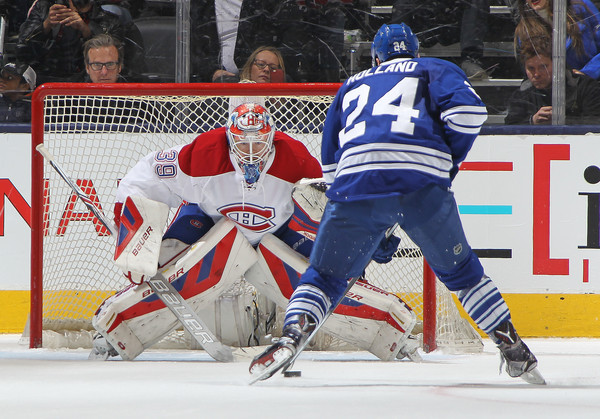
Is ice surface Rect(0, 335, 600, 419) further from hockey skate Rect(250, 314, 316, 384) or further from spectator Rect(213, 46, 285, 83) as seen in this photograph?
spectator Rect(213, 46, 285, 83)

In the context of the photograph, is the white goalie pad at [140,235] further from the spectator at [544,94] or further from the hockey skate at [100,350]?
the spectator at [544,94]

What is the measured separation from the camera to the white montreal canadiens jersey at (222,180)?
9.57 feet

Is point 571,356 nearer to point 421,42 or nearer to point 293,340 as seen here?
point 293,340

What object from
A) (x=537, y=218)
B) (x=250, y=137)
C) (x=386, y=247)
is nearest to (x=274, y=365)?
(x=386, y=247)

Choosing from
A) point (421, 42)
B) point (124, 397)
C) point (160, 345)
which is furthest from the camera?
point (421, 42)

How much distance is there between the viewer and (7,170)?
360cm

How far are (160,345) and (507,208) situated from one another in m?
1.57

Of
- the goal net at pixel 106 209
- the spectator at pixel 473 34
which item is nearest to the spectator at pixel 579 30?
the spectator at pixel 473 34

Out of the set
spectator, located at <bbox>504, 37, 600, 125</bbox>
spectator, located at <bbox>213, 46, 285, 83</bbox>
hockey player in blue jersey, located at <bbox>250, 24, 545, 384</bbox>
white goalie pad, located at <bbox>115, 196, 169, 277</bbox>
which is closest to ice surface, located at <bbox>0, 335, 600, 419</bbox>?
hockey player in blue jersey, located at <bbox>250, 24, 545, 384</bbox>

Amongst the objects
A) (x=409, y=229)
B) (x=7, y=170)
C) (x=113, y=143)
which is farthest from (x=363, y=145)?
(x=7, y=170)

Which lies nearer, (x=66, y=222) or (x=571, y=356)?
(x=571, y=356)

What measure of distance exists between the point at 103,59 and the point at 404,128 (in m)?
2.03

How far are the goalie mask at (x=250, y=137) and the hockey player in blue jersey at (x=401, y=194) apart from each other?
552 mm

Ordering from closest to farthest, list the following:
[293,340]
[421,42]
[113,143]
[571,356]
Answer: [293,340] → [571,356] → [113,143] → [421,42]
